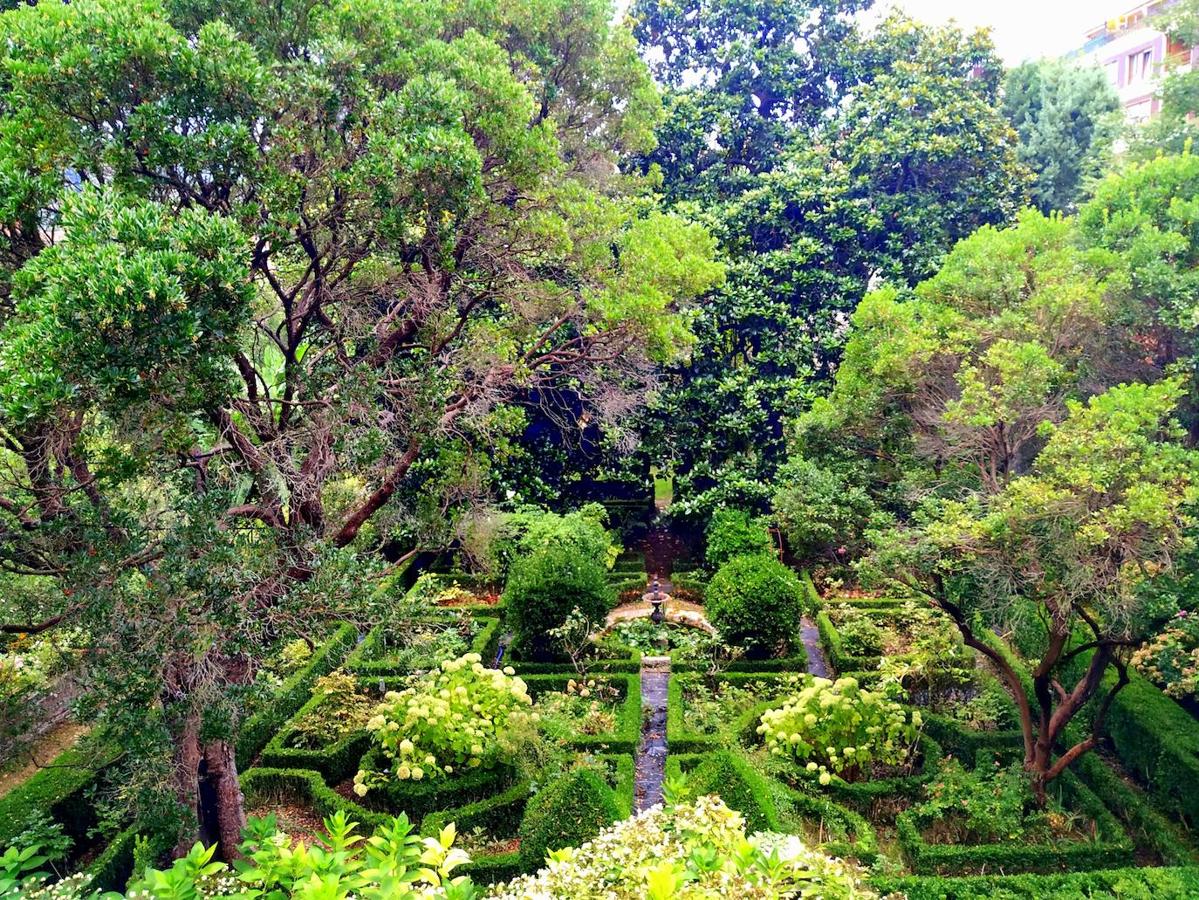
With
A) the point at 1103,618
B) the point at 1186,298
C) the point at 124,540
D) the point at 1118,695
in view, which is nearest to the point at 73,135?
the point at 124,540

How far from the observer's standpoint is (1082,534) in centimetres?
670

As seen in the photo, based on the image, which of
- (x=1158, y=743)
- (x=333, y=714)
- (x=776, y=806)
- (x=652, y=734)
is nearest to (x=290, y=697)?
(x=333, y=714)

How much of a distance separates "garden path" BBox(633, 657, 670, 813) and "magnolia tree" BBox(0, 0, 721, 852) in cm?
430

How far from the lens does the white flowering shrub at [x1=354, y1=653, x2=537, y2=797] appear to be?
8.28 m

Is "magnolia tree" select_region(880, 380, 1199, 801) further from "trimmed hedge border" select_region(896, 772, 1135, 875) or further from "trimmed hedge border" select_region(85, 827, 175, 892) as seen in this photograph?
"trimmed hedge border" select_region(85, 827, 175, 892)

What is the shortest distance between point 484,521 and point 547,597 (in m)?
2.36

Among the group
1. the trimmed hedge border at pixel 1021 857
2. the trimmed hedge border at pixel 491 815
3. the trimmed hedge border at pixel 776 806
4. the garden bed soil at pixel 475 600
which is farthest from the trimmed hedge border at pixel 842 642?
the garden bed soil at pixel 475 600

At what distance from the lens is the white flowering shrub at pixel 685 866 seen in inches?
119

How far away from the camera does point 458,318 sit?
30.6 ft

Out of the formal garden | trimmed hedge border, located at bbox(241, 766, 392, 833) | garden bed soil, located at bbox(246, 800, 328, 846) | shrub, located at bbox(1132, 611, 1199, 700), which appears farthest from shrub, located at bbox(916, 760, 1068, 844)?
garden bed soil, located at bbox(246, 800, 328, 846)

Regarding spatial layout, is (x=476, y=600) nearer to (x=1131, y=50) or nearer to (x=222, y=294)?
(x=222, y=294)

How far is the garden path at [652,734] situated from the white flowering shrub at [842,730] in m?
1.41

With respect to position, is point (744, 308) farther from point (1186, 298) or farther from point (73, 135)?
point (73, 135)

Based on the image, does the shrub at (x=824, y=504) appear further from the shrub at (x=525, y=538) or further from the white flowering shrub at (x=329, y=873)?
the white flowering shrub at (x=329, y=873)
